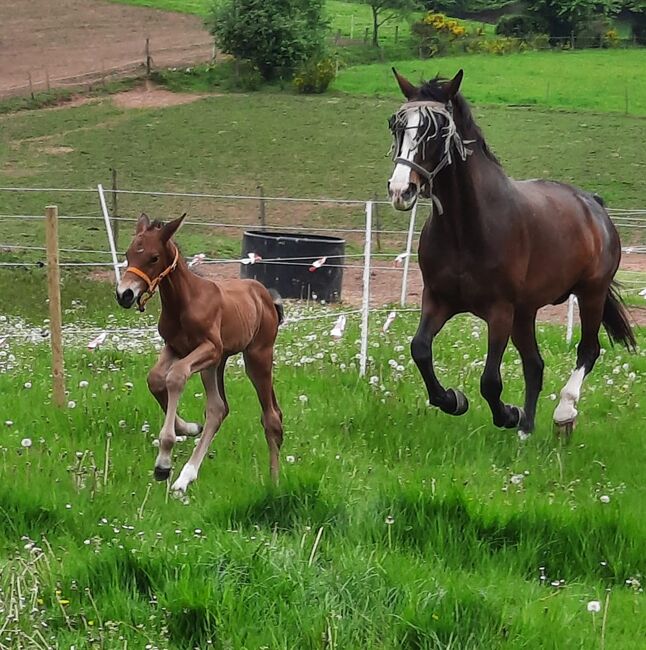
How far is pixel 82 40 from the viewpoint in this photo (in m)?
49.9

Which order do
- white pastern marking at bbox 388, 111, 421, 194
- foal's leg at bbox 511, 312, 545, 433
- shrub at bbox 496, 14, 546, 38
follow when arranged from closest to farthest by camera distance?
white pastern marking at bbox 388, 111, 421, 194
foal's leg at bbox 511, 312, 545, 433
shrub at bbox 496, 14, 546, 38

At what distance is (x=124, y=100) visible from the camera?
124ft

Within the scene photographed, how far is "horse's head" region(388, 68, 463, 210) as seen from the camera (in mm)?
6387

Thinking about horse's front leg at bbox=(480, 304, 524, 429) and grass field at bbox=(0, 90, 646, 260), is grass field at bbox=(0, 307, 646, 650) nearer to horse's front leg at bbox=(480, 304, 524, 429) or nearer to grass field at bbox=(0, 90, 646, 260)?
horse's front leg at bbox=(480, 304, 524, 429)

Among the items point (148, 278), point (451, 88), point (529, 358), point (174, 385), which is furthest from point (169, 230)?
point (529, 358)

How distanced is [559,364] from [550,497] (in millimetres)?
4430

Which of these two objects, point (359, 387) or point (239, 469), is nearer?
point (239, 469)

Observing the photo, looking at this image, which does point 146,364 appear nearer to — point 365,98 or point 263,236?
point 263,236

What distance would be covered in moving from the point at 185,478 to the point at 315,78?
35624 mm

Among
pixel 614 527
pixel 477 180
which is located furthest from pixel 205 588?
pixel 477 180

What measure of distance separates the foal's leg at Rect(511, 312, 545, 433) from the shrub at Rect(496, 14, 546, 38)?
50342mm

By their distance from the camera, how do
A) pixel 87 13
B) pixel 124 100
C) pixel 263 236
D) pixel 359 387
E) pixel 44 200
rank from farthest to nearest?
pixel 87 13 → pixel 124 100 → pixel 44 200 → pixel 263 236 → pixel 359 387

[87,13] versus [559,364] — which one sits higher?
[87,13]

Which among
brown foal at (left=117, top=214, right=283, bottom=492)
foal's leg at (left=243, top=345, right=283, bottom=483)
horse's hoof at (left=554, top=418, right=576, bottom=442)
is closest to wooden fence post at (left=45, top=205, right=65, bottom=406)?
brown foal at (left=117, top=214, right=283, bottom=492)
